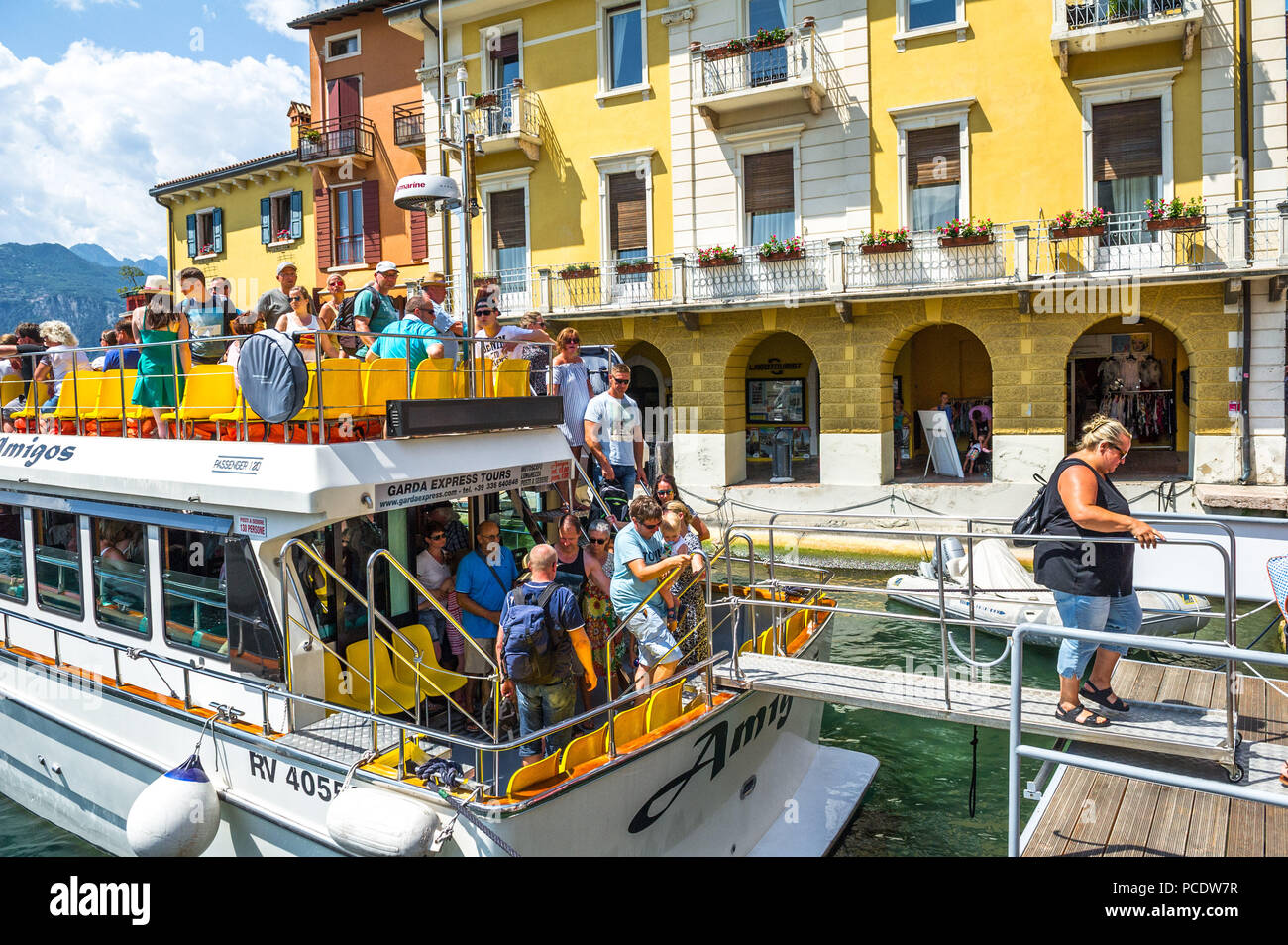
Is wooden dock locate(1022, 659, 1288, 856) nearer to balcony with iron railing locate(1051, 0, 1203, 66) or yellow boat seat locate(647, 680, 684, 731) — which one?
yellow boat seat locate(647, 680, 684, 731)

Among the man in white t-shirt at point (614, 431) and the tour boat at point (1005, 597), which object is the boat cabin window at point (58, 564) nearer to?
the man in white t-shirt at point (614, 431)

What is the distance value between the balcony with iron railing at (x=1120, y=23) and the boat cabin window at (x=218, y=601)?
17.0 metres

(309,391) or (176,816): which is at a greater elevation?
(309,391)

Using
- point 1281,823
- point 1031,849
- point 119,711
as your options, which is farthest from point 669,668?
point 119,711

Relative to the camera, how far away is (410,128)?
26000 mm

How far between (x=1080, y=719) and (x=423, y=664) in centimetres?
397

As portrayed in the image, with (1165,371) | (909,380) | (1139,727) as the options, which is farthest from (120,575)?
(1165,371)

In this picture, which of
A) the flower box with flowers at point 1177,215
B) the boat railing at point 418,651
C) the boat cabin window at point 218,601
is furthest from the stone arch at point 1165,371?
the boat cabin window at point 218,601

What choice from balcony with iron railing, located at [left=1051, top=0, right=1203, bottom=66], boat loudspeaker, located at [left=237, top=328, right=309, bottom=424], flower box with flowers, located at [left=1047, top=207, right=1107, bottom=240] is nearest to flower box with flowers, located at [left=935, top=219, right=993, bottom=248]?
flower box with flowers, located at [left=1047, top=207, right=1107, bottom=240]

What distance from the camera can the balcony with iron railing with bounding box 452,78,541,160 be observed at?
2333 cm

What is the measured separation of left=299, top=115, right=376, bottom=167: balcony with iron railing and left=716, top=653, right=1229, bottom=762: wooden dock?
24.8 metres

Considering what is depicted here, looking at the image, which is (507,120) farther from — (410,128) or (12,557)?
(12,557)

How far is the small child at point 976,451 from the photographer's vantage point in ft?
69.2
